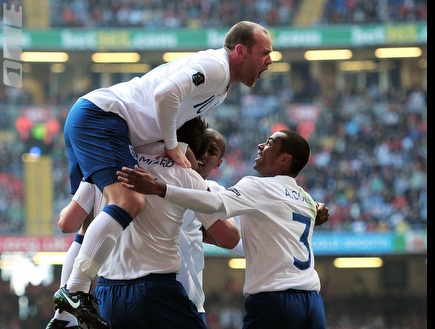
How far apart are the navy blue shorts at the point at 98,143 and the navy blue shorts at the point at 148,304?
0.36 m

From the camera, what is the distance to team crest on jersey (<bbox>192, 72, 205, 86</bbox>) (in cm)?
286

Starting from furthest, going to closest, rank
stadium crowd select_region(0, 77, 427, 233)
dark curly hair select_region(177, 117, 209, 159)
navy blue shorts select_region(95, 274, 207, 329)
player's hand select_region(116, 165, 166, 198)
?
stadium crowd select_region(0, 77, 427, 233) < dark curly hair select_region(177, 117, 209, 159) < navy blue shorts select_region(95, 274, 207, 329) < player's hand select_region(116, 165, 166, 198)

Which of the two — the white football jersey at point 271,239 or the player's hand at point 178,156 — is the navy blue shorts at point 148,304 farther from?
the player's hand at point 178,156

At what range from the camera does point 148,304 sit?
2.67m

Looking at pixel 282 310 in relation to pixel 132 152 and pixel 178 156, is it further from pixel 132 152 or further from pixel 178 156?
pixel 132 152

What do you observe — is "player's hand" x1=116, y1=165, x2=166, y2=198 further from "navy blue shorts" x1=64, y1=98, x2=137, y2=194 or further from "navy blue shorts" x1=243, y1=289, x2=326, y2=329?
"navy blue shorts" x1=243, y1=289, x2=326, y2=329

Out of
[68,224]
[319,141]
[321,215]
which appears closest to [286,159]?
[321,215]

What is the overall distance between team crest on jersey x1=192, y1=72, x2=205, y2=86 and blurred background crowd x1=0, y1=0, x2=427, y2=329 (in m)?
Result: 13.0

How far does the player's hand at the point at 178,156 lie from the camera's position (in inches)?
111

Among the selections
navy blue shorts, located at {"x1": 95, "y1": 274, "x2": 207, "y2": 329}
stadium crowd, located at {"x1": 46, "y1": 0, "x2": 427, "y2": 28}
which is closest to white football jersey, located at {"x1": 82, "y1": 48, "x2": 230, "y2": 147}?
navy blue shorts, located at {"x1": 95, "y1": 274, "x2": 207, "y2": 329}

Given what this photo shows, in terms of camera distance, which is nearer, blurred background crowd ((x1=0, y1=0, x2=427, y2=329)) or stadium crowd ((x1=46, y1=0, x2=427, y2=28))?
blurred background crowd ((x1=0, y1=0, x2=427, y2=329))

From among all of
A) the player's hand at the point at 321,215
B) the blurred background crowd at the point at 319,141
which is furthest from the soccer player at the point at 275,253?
the blurred background crowd at the point at 319,141

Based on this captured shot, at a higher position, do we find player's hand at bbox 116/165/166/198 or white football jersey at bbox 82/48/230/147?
white football jersey at bbox 82/48/230/147

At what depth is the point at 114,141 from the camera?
2.84 meters
